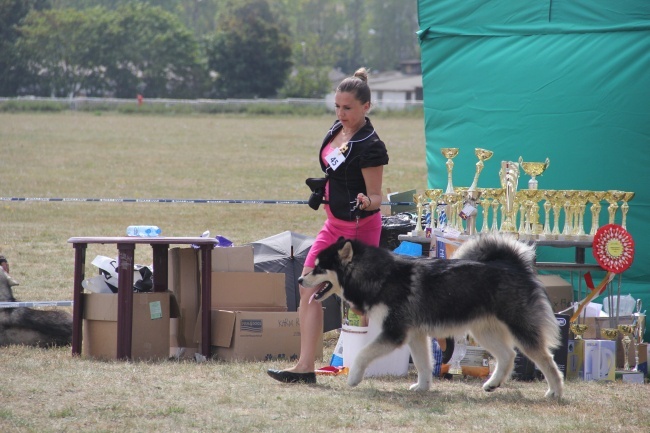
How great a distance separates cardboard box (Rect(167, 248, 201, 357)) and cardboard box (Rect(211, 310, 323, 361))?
23cm

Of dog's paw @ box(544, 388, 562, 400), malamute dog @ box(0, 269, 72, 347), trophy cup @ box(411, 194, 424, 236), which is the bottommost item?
dog's paw @ box(544, 388, 562, 400)

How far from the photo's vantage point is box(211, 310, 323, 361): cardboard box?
21.1 feet

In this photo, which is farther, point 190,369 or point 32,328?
point 32,328

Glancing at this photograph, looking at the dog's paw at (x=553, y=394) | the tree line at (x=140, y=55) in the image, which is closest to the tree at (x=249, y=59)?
the tree line at (x=140, y=55)

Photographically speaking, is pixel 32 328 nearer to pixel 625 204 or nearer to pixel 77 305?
pixel 77 305

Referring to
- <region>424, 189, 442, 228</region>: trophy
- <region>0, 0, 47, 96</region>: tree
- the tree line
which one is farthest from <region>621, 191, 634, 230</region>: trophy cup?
the tree line

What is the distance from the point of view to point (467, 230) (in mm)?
6648

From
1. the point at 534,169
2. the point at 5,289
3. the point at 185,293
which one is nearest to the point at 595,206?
the point at 534,169

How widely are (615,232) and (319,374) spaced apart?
84.3 inches

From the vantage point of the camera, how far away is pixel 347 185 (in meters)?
5.62

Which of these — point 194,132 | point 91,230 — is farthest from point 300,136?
point 91,230

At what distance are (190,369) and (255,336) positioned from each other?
629 millimetres

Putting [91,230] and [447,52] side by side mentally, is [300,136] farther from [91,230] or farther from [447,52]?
[447,52]

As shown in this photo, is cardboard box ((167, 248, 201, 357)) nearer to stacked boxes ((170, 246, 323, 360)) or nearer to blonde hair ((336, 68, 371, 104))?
stacked boxes ((170, 246, 323, 360))
